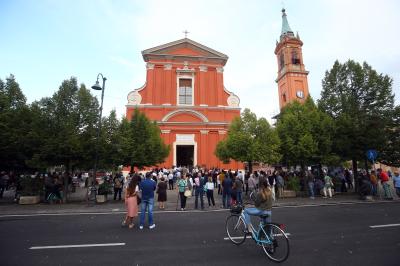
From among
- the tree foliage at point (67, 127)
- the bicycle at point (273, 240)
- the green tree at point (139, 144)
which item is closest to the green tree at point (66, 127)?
the tree foliage at point (67, 127)

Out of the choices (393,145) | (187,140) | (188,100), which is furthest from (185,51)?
(393,145)

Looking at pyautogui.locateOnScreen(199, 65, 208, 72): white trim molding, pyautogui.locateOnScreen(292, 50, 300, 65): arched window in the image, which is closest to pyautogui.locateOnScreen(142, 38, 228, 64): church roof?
pyautogui.locateOnScreen(199, 65, 208, 72): white trim molding

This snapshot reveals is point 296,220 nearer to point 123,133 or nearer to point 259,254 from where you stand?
point 259,254

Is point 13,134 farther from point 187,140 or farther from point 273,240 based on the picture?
point 187,140

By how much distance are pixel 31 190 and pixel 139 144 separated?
678 cm

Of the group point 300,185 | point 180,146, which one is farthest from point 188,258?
point 180,146

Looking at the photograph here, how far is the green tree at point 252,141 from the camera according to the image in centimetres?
1700

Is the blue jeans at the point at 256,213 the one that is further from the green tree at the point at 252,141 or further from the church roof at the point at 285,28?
the church roof at the point at 285,28

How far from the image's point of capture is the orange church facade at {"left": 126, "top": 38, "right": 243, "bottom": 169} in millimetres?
28797

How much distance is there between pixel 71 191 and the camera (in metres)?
21.4

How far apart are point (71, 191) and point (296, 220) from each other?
19.1 m

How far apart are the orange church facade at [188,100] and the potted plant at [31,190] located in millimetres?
13833

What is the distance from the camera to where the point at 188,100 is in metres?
31.0

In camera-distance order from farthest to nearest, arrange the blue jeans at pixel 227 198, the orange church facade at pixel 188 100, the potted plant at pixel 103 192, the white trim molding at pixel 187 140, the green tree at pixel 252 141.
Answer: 1. the orange church facade at pixel 188 100
2. the white trim molding at pixel 187 140
3. the green tree at pixel 252 141
4. the potted plant at pixel 103 192
5. the blue jeans at pixel 227 198
